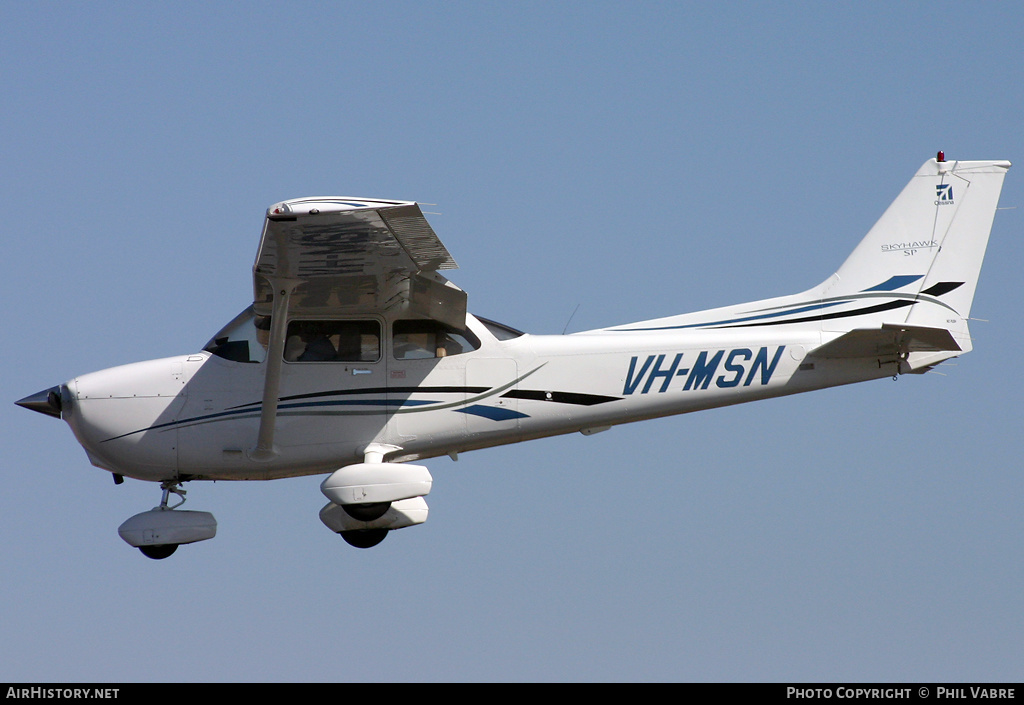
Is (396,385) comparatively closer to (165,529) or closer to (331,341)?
(331,341)

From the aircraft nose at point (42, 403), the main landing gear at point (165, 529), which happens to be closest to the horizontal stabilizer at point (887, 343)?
the main landing gear at point (165, 529)

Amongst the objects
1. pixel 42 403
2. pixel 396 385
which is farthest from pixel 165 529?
pixel 396 385

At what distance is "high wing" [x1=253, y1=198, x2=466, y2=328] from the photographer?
30.8 ft

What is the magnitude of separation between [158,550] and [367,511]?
2021 millimetres

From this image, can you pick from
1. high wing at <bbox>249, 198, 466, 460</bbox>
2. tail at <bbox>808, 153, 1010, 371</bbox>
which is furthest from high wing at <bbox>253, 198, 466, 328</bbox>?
tail at <bbox>808, 153, 1010, 371</bbox>

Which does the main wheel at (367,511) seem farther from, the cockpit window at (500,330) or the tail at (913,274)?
the tail at (913,274)

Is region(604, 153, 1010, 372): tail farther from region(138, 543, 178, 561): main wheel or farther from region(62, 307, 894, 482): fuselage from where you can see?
region(138, 543, 178, 561): main wheel

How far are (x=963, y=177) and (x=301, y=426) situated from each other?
6.91 metres

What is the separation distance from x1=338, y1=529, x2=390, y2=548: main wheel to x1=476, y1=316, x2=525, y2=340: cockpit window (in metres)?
2.21

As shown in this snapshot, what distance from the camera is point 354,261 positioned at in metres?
10.6

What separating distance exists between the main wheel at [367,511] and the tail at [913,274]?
3.08 meters

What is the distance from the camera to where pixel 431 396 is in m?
12.0
